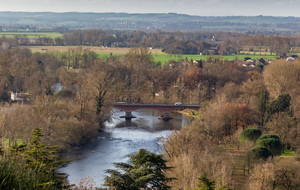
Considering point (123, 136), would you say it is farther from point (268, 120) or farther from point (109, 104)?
point (268, 120)

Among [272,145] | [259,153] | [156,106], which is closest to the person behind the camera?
[259,153]

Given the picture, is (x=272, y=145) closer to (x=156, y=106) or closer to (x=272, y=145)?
(x=272, y=145)

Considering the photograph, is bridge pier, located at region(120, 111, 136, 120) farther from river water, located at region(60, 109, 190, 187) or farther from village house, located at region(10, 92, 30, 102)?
village house, located at region(10, 92, 30, 102)

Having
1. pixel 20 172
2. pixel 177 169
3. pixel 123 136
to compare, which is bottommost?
pixel 123 136

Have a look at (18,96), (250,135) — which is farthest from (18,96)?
(250,135)

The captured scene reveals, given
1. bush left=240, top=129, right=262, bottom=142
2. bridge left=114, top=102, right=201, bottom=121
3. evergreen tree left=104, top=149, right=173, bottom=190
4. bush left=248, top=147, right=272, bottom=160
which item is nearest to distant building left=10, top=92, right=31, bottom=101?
bridge left=114, top=102, right=201, bottom=121

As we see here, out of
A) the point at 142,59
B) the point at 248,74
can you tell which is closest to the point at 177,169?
the point at 248,74
